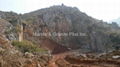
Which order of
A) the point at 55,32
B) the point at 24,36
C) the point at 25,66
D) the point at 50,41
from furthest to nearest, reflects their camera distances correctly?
the point at 55,32 < the point at 50,41 < the point at 24,36 < the point at 25,66

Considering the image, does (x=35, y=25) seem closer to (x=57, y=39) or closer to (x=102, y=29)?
(x=57, y=39)

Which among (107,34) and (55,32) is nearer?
(107,34)

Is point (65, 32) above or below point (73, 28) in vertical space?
below

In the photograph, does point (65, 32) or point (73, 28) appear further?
point (73, 28)

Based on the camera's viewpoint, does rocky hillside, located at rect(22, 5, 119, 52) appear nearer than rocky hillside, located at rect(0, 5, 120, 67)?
No

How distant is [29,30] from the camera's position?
41.3 metres

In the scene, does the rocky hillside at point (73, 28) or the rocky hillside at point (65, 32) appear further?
the rocky hillside at point (73, 28)

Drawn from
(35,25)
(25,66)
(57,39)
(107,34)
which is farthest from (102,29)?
(25,66)

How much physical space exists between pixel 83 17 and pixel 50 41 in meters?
10.5

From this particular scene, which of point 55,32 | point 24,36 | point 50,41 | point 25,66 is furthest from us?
point 55,32

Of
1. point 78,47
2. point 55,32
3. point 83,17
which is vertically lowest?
point 78,47

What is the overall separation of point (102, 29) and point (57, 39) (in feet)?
31.5

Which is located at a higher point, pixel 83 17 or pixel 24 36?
pixel 83 17

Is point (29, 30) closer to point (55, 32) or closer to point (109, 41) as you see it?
point (55, 32)
